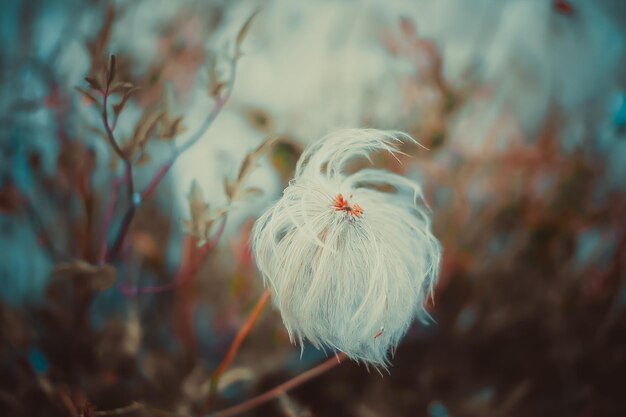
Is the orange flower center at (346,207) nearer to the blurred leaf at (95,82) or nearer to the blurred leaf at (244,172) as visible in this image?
the blurred leaf at (244,172)

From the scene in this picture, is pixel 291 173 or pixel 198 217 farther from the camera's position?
pixel 291 173

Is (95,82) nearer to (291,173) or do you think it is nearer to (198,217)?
(198,217)

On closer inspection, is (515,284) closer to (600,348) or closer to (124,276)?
(600,348)

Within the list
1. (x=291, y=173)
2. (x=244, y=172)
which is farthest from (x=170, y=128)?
(x=291, y=173)

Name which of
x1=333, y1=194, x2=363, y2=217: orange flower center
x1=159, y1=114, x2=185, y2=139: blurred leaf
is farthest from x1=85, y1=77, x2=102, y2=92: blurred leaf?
x1=333, y1=194, x2=363, y2=217: orange flower center

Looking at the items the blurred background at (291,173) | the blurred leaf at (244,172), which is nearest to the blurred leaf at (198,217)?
the blurred leaf at (244,172)

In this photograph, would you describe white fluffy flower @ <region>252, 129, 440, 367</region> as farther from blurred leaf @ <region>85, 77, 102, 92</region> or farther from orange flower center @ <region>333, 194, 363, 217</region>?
blurred leaf @ <region>85, 77, 102, 92</region>
